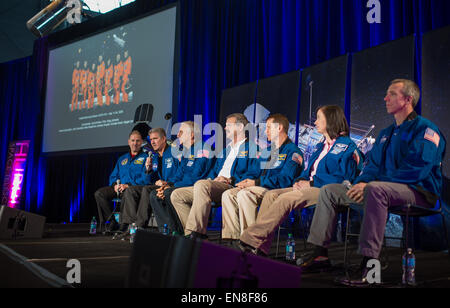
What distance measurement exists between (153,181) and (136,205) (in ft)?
1.59

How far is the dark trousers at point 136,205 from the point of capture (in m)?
4.44

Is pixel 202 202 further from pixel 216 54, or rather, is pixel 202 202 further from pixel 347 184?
pixel 216 54

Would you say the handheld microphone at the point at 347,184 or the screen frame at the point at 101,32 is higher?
the screen frame at the point at 101,32

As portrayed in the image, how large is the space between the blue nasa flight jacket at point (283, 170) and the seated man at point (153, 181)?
1.42m

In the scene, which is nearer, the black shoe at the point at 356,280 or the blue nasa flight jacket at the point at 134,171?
the black shoe at the point at 356,280

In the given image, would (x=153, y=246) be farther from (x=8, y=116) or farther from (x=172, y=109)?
(x=8, y=116)

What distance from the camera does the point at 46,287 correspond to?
177cm

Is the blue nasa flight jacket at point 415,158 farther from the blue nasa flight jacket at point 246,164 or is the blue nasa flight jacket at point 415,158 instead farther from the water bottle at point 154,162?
the water bottle at point 154,162

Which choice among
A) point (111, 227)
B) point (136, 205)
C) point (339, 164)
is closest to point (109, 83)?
point (111, 227)

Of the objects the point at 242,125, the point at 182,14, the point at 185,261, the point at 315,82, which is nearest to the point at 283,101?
the point at 315,82

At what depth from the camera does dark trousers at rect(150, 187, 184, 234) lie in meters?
4.12

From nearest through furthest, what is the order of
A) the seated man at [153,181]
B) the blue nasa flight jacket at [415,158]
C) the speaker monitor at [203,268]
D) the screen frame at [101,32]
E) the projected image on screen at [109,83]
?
1. the speaker monitor at [203,268]
2. the blue nasa flight jacket at [415,158]
3. the seated man at [153,181]
4. the screen frame at [101,32]
5. the projected image on screen at [109,83]

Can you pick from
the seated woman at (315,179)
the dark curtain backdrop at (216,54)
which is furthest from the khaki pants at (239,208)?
the dark curtain backdrop at (216,54)

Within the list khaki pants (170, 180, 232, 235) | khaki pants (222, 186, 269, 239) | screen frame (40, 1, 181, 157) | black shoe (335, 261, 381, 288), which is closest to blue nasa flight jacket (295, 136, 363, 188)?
khaki pants (222, 186, 269, 239)
